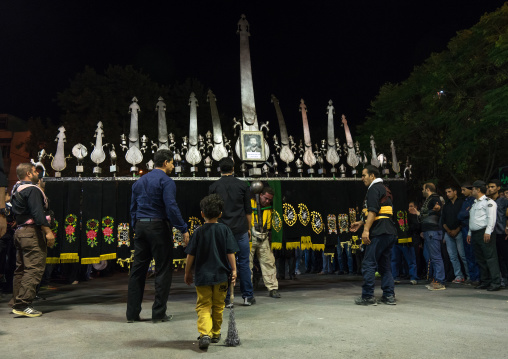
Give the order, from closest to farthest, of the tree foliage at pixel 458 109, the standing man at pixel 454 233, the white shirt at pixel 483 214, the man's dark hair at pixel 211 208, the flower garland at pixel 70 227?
1. the man's dark hair at pixel 211 208
2. the flower garland at pixel 70 227
3. the white shirt at pixel 483 214
4. the standing man at pixel 454 233
5. the tree foliage at pixel 458 109

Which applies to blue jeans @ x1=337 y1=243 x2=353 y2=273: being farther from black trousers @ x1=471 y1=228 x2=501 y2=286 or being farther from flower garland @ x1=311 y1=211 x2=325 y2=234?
black trousers @ x1=471 y1=228 x2=501 y2=286

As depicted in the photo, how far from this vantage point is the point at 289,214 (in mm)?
8406

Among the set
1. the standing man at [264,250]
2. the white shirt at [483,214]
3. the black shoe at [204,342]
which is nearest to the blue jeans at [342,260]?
the white shirt at [483,214]

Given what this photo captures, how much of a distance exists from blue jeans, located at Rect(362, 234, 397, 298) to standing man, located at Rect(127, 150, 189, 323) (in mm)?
2652

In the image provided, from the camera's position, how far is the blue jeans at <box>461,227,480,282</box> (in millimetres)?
8797

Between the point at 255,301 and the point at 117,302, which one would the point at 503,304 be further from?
the point at 117,302

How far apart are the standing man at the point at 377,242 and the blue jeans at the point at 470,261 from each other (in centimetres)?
317

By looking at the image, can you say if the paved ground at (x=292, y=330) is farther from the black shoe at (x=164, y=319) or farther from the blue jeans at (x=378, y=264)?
the blue jeans at (x=378, y=264)

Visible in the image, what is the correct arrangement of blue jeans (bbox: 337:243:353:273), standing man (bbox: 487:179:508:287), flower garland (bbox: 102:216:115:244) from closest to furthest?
1. flower garland (bbox: 102:216:115:244)
2. standing man (bbox: 487:179:508:287)
3. blue jeans (bbox: 337:243:353:273)

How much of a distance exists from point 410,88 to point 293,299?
17.4 m

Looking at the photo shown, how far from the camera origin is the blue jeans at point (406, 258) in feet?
30.4

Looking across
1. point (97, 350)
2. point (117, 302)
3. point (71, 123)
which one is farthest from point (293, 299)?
point (71, 123)

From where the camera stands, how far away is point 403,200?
31.0ft

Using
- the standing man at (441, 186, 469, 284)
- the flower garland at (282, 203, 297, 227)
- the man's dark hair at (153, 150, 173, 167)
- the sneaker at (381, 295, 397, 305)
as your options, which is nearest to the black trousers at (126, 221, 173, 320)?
the man's dark hair at (153, 150, 173, 167)
